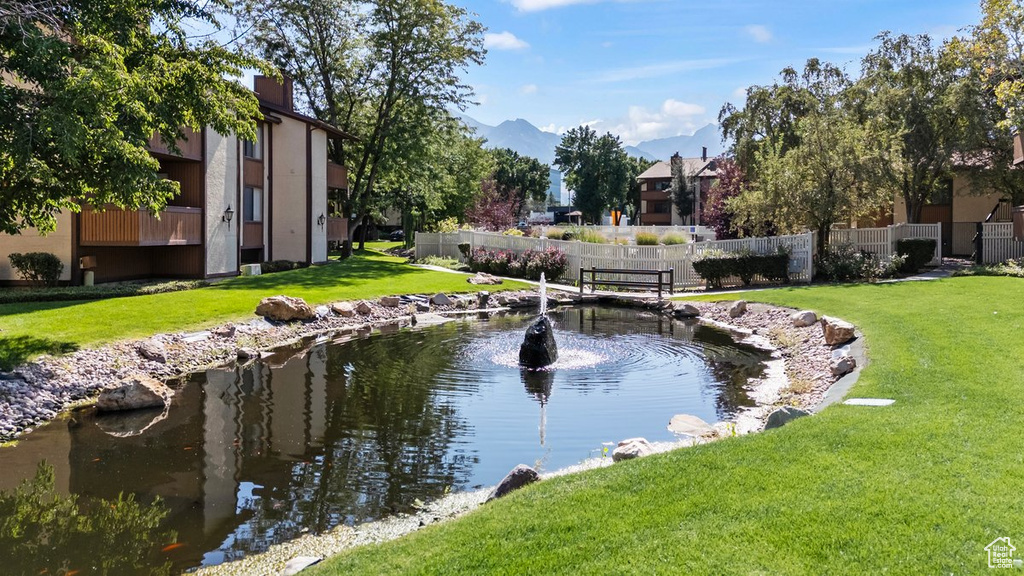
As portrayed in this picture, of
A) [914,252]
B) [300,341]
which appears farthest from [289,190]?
[914,252]

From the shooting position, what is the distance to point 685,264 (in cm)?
2812

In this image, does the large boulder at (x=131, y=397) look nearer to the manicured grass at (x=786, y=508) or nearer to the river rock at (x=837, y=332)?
the manicured grass at (x=786, y=508)

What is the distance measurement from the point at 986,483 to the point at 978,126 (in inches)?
1114

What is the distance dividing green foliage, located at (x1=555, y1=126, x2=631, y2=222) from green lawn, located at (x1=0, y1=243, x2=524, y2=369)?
2156 inches

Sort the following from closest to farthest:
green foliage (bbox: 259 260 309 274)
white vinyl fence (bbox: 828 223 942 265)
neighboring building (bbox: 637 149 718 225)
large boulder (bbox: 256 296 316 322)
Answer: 1. large boulder (bbox: 256 296 316 322)
2. white vinyl fence (bbox: 828 223 942 265)
3. green foliage (bbox: 259 260 309 274)
4. neighboring building (bbox: 637 149 718 225)

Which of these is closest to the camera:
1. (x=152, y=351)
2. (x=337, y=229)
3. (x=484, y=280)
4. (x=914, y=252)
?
(x=152, y=351)

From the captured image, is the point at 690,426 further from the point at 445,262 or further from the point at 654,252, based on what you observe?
the point at 445,262

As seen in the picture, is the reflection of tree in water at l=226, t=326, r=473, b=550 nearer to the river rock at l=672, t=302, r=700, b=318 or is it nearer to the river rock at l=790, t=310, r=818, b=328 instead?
the river rock at l=790, t=310, r=818, b=328

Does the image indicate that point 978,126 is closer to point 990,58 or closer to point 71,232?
point 990,58

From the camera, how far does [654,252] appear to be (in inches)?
1126

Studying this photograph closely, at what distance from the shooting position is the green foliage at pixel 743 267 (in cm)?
Answer: 2573

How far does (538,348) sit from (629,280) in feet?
49.9

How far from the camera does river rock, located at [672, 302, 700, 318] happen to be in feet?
72.9

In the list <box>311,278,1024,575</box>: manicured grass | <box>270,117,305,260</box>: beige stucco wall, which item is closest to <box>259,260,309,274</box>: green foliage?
<box>270,117,305,260</box>: beige stucco wall
